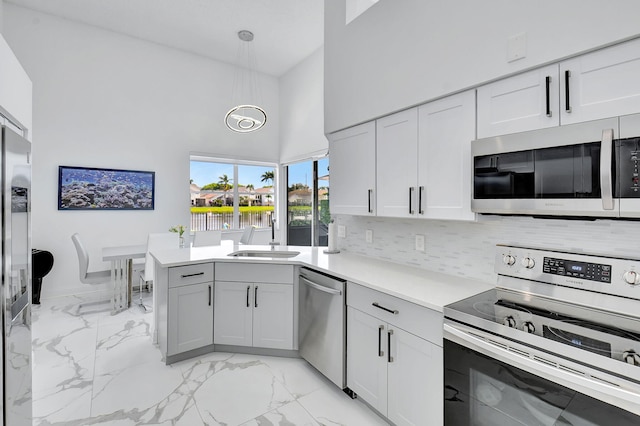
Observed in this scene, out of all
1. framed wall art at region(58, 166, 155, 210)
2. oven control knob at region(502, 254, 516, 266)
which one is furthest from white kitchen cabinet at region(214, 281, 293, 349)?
framed wall art at region(58, 166, 155, 210)

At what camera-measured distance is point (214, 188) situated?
6066 millimetres

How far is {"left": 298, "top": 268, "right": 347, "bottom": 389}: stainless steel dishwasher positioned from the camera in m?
2.17

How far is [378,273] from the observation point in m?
2.21

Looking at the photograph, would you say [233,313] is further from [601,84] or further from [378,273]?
[601,84]

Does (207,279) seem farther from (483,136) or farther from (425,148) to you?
(483,136)

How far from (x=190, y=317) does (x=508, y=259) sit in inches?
94.8

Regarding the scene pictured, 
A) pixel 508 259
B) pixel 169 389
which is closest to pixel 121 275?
pixel 169 389

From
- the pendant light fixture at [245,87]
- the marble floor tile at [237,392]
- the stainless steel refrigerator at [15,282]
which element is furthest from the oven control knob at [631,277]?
the pendant light fixture at [245,87]

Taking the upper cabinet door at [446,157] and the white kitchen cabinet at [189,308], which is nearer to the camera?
the upper cabinet door at [446,157]

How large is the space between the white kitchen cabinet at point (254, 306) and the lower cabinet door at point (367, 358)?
71cm

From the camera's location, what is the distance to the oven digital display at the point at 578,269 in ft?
Answer: 4.59

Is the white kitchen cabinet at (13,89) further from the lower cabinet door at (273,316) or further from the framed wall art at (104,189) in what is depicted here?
the framed wall art at (104,189)

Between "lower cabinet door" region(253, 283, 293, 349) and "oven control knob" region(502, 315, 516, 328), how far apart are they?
5.44 feet

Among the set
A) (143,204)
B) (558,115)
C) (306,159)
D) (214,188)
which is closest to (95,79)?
(143,204)
